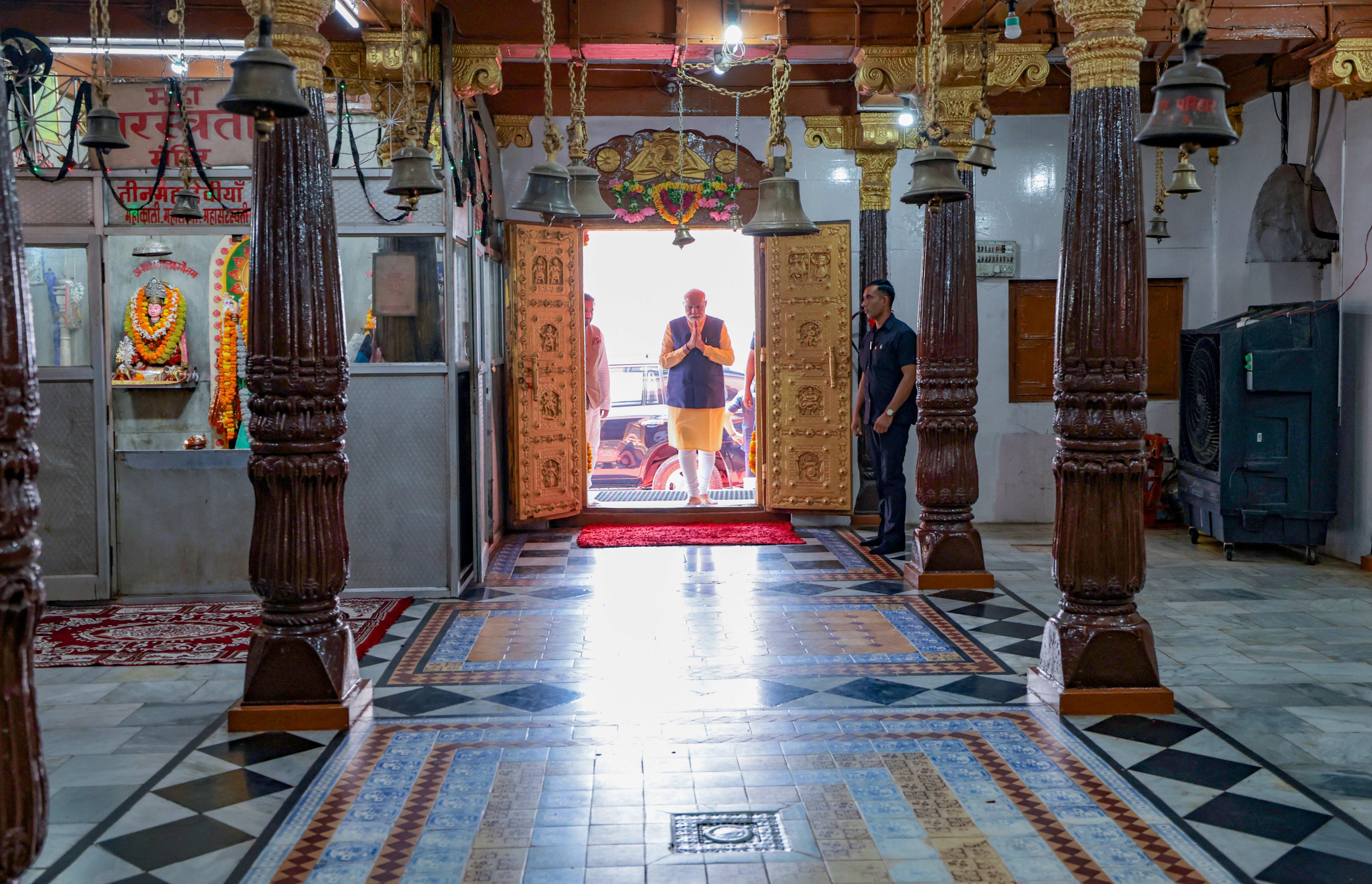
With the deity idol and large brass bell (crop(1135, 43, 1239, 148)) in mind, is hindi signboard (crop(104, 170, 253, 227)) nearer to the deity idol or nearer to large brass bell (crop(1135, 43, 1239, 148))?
the deity idol

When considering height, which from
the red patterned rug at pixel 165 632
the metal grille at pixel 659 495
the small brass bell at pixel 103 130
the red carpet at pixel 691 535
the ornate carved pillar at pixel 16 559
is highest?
the small brass bell at pixel 103 130

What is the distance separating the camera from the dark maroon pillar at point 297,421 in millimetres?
4250

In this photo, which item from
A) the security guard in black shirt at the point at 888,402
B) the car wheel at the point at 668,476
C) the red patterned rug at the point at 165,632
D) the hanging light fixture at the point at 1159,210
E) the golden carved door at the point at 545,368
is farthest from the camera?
the car wheel at the point at 668,476

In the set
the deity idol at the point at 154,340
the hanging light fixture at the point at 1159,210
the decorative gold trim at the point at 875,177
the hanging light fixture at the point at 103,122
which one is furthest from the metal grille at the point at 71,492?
the hanging light fixture at the point at 1159,210

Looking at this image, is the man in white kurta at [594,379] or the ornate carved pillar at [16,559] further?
the man in white kurta at [594,379]

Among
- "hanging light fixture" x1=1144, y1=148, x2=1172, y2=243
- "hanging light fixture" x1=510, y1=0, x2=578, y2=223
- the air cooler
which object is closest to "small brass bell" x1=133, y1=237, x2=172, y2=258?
"hanging light fixture" x1=510, y1=0, x2=578, y2=223

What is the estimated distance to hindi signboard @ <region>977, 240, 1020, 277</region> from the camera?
31.0 ft

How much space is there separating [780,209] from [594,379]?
4.65m

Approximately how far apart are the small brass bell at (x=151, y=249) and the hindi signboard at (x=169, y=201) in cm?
23

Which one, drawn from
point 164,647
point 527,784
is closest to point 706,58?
point 164,647

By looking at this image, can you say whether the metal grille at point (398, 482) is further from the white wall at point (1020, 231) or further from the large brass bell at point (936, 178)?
the large brass bell at point (936, 178)

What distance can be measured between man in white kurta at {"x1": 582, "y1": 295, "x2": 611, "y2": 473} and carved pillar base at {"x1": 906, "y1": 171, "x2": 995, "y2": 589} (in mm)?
3691

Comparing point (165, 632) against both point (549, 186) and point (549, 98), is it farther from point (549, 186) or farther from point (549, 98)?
point (549, 98)

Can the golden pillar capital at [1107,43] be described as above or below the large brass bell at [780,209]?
A: above
